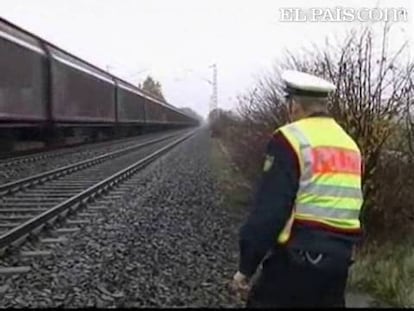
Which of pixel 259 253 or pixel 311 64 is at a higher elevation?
pixel 311 64

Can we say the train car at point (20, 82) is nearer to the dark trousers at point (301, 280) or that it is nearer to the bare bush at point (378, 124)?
the bare bush at point (378, 124)

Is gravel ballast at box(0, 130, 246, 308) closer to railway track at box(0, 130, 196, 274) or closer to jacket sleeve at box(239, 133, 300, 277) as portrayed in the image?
railway track at box(0, 130, 196, 274)

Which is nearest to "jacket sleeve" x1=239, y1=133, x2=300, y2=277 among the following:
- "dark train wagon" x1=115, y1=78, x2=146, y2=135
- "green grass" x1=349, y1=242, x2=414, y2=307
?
"green grass" x1=349, y1=242, x2=414, y2=307

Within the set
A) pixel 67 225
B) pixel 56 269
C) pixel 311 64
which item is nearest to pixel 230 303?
pixel 56 269

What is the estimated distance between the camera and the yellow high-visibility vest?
271 cm

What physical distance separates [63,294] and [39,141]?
18.3 metres

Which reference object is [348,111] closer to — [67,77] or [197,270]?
[197,270]

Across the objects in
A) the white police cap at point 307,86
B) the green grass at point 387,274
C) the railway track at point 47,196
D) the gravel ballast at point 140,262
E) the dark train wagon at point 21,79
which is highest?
the dark train wagon at point 21,79

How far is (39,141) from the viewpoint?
2300cm

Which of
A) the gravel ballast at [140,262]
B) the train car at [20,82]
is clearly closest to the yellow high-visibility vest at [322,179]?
the gravel ballast at [140,262]

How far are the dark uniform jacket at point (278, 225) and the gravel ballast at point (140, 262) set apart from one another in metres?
2.45

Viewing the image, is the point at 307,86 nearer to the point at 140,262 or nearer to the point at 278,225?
the point at 278,225

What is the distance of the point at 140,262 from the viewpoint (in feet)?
21.5

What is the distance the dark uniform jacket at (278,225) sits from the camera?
2.65 m
